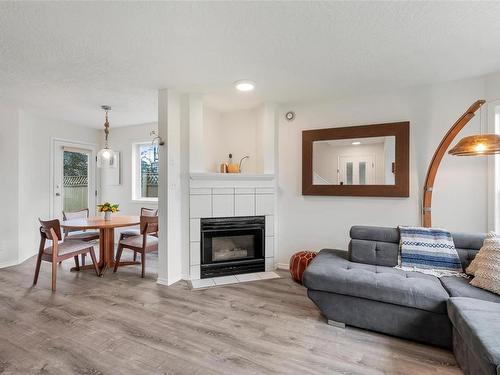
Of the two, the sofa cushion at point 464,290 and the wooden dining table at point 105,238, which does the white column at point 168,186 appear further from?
the sofa cushion at point 464,290

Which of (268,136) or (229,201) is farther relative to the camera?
(268,136)

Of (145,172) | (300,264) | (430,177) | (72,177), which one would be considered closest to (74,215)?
(72,177)

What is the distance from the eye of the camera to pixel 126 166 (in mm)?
5355

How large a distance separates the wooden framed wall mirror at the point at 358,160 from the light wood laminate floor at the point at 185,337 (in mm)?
1415

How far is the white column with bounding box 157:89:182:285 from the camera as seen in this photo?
10.7 feet

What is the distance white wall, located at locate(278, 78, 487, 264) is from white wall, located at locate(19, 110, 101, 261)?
388cm

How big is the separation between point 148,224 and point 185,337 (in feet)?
5.63

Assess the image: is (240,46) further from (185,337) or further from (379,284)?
(185,337)

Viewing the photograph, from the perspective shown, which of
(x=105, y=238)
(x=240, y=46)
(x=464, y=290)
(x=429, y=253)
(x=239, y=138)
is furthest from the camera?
(x=239, y=138)

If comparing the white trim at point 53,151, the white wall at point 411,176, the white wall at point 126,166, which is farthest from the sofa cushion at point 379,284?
the white trim at point 53,151

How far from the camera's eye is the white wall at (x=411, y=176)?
296 centimetres

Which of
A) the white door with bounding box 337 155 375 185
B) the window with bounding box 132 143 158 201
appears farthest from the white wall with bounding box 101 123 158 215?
the white door with bounding box 337 155 375 185

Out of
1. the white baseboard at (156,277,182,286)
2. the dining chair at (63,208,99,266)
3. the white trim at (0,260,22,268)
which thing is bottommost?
the white baseboard at (156,277,182,286)

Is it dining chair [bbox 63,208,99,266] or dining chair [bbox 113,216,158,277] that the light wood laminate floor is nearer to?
dining chair [bbox 113,216,158,277]
